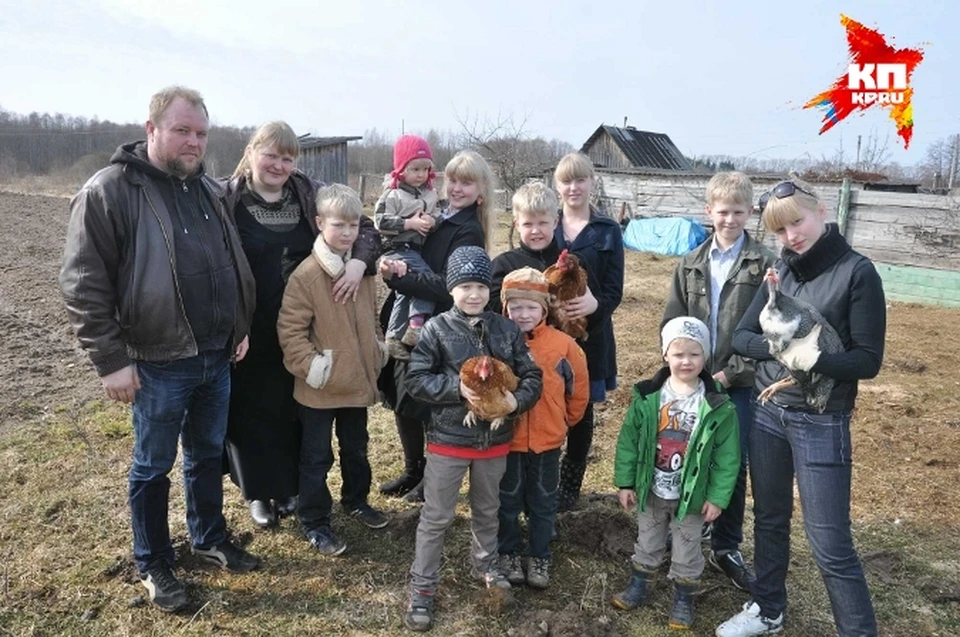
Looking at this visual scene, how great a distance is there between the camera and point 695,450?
288 cm

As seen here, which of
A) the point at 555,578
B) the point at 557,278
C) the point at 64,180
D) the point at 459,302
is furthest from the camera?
the point at 64,180

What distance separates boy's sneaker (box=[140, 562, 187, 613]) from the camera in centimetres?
297

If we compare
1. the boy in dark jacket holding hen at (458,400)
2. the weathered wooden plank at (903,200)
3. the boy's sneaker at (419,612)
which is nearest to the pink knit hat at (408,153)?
the boy in dark jacket holding hen at (458,400)

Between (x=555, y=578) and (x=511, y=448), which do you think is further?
(x=555, y=578)

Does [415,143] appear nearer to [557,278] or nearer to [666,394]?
[557,278]

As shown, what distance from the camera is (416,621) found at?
294 centimetres

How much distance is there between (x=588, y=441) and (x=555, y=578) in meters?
0.77

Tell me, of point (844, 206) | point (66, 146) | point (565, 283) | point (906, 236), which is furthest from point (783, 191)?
point (66, 146)

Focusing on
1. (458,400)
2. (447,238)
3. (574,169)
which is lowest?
(458,400)

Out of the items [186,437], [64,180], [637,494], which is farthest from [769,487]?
[64,180]

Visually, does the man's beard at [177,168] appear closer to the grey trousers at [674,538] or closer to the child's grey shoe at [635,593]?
the grey trousers at [674,538]

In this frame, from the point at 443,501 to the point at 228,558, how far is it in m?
1.21

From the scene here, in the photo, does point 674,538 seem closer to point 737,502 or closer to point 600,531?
point 737,502

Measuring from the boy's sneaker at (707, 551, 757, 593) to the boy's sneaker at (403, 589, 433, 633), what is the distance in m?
1.50
